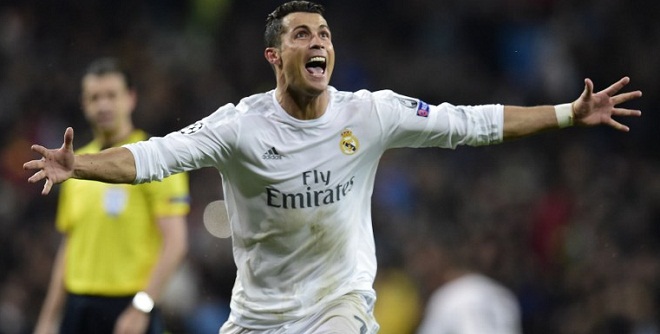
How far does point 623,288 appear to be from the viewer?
11516mm

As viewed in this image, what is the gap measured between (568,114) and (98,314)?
9.48 ft

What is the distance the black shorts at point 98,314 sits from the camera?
24.9ft

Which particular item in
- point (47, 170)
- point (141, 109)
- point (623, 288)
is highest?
point (141, 109)

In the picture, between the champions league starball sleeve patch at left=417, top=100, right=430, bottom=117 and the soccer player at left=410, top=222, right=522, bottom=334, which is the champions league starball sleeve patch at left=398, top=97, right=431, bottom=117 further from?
the soccer player at left=410, top=222, right=522, bottom=334

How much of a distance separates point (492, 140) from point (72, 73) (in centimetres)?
1001

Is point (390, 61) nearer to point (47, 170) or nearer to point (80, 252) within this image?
point (80, 252)

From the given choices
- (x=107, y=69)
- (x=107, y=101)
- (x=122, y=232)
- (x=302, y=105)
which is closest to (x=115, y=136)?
(x=107, y=101)

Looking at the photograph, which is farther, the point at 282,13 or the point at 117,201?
the point at 117,201

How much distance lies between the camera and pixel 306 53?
6242mm

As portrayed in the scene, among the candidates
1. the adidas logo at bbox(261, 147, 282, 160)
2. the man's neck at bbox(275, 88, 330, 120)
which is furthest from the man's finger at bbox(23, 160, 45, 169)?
the man's neck at bbox(275, 88, 330, 120)

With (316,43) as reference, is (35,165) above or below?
below

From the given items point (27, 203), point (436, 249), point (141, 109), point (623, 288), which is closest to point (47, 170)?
point (436, 249)

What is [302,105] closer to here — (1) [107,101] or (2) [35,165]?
(2) [35,165]

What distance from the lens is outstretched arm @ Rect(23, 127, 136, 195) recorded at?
5500 millimetres
